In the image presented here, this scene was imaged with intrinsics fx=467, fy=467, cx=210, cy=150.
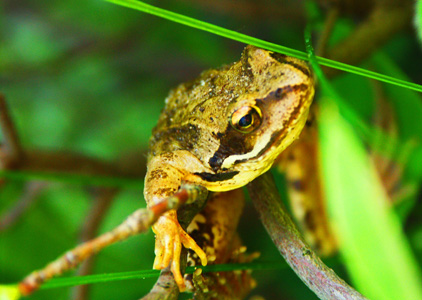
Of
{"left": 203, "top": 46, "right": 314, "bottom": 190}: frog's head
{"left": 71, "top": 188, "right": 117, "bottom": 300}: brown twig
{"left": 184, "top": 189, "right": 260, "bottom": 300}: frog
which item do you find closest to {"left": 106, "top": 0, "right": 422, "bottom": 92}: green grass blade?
{"left": 203, "top": 46, "right": 314, "bottom": 190}: frog's head

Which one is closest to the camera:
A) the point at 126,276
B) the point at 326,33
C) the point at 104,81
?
the point at 126,276

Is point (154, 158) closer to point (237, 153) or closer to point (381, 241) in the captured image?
point (237, 153)

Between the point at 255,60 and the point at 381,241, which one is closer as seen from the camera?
the point at 381,241

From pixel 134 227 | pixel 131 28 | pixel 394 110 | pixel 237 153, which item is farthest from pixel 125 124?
pixel 134 227

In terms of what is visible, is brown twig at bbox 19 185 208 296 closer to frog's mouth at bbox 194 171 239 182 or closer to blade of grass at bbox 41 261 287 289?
blade of grass at bbox 41 261 287 289

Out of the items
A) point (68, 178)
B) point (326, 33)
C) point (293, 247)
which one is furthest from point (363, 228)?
point (68, 178)

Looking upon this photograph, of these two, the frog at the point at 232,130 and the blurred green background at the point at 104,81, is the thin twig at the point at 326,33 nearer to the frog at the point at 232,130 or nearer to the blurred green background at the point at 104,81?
the frog at the point at 232,130

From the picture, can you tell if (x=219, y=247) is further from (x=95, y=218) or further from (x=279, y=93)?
(x=95, y=218)
